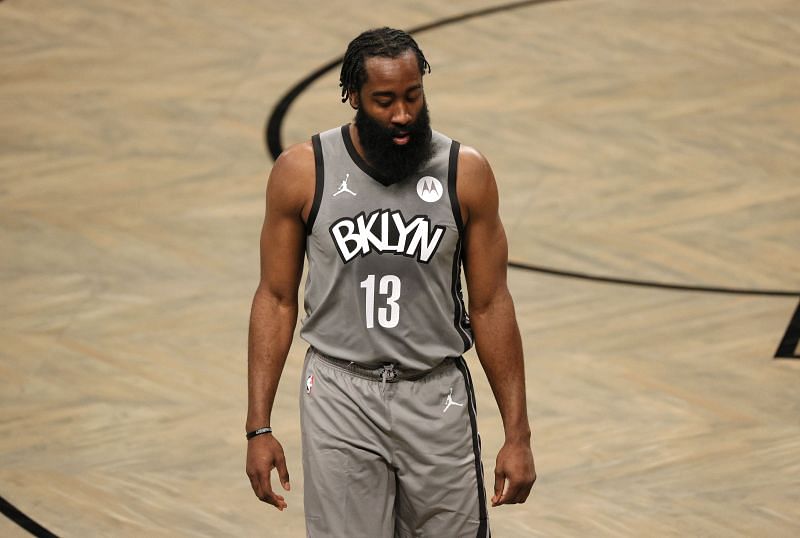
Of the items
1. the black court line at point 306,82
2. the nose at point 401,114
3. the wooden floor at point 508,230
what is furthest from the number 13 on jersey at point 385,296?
the black court line at point 306,82

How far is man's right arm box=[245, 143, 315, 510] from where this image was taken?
3184 millimetres

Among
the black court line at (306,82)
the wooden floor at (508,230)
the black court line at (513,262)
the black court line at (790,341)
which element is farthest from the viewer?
the black court line at (306,82)

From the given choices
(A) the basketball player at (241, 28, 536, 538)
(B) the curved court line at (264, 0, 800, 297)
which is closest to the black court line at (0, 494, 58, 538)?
(A) the basketball player at (241, 28, 536, 538)

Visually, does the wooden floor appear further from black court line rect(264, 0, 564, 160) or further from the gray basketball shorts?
the gray basketball shorts

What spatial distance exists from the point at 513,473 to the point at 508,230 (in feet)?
12.5

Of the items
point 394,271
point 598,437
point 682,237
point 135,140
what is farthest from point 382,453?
point 135,140

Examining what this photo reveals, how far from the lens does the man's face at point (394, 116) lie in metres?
3.08

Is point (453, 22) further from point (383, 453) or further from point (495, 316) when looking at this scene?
point (383, 453)

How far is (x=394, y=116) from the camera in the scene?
3.09m

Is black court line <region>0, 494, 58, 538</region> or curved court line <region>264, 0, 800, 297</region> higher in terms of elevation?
curved court line <region>264, 0, 800, 297</region>

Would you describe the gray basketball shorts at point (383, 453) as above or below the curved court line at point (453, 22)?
above

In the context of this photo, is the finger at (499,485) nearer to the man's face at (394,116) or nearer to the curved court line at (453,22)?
the man's face at (394,116)

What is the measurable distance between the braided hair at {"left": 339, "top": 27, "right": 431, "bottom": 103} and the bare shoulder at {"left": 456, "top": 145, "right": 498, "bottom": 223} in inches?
8.2

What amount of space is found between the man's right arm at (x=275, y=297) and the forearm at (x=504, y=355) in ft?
1.31
